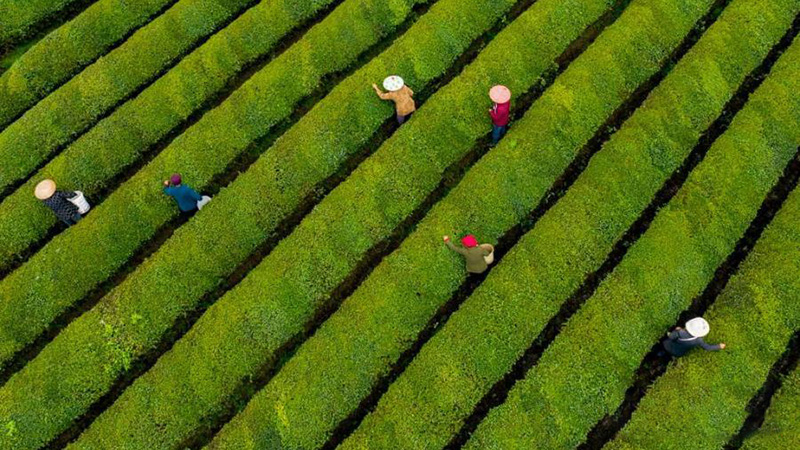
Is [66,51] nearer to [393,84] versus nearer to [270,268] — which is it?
[270,268]

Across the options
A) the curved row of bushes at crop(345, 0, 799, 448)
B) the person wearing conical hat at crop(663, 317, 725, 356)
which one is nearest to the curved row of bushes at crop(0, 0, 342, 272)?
the curved row of bushes at crop(345, 0, 799, 448)

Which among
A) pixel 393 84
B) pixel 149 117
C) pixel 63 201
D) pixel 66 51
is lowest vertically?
pixel 393 84

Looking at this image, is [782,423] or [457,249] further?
[457,249]

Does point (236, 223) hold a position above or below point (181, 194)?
below

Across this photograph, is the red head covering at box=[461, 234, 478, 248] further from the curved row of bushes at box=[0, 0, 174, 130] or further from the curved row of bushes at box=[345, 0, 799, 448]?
the curved row of bushes at box=[0, 0, 174, 130]

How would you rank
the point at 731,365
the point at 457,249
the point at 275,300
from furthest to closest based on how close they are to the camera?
the point at 275,300 → the point at 457,249 → the point at 731,365

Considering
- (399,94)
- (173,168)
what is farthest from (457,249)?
(173,168)
